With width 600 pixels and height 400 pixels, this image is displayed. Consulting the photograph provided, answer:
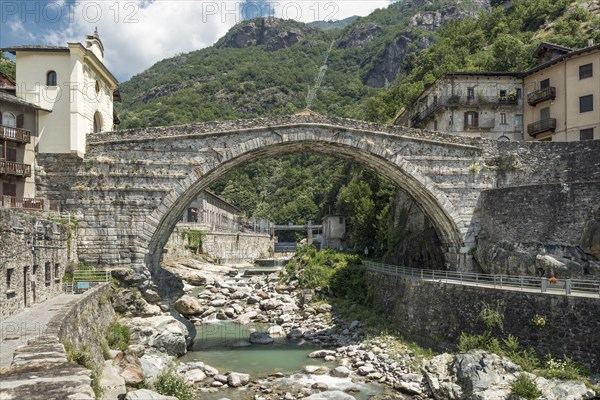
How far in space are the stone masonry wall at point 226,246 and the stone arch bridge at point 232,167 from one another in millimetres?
18764

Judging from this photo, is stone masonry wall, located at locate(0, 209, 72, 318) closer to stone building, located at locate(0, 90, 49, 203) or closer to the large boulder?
the large boulder

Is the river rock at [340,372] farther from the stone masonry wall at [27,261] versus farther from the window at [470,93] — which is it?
the window at [470,93]

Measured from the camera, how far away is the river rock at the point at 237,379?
1803 centimetres

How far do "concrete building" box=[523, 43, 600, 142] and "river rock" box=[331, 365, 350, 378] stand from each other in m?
22.5

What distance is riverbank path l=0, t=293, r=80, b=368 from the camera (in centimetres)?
1007

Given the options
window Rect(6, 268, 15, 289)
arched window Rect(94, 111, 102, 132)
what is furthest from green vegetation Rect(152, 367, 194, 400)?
arched window Rect(94, 111, 102, 132)

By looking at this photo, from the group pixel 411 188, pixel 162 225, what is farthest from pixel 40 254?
pixel 411 188

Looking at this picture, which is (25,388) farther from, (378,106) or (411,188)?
(378,106)

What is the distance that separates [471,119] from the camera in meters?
36.2

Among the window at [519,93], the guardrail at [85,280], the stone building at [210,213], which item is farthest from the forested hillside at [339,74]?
the guardrail at [85,280]

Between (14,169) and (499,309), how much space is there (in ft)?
69.1

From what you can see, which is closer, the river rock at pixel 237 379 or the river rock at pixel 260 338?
the river rock at pixel 237 379

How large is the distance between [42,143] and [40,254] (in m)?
8.09

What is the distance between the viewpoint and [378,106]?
60.0m
